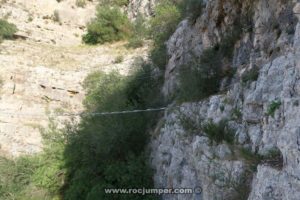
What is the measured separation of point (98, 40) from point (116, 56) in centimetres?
278

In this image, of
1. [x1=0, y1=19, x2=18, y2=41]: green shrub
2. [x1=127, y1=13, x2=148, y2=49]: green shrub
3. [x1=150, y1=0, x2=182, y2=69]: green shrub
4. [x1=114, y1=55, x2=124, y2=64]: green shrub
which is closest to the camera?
[x1=150, y1=0, x2=182, y2=69]: green shrub

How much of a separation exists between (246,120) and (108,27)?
1650 cm

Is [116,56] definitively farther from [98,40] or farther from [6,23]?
[6,23]

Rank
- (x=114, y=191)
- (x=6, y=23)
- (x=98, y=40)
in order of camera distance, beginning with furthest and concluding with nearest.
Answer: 1. (x=98, y=40)
2. (x=6, y=23)
3. (x=114, y=191)

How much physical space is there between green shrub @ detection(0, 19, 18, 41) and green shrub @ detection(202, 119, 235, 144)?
602 inches

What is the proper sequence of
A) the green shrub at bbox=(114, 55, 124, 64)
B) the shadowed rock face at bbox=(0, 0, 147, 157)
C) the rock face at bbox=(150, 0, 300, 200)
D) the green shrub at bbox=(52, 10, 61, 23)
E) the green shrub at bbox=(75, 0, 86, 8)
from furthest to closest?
the green shrub at bbox=(75, 0, 86, 8)
the green shrub at bbox=(52, 10, 61, 23)
the green shrub at bbox=(114, 55, 124, 64)
the shadowed rock face at bbox=(0, 0, 147, 157)
the rock face at bbox=(150, 0, 300, 200)

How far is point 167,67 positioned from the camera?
1285 cm

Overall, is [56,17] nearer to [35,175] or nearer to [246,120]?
[35,175]

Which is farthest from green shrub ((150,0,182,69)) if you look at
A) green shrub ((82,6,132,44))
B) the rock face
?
green shrub ((82,6,132,44))

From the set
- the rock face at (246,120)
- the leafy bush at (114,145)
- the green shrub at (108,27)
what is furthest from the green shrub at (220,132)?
the green shrub at (108,27)

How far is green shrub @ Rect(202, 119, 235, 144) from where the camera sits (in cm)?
648

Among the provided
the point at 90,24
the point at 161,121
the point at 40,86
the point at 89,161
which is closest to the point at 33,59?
the point at 40,86

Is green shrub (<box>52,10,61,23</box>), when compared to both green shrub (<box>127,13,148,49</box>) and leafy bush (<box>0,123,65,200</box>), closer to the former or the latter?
green shrub (<box>127,13,148,49</box>)

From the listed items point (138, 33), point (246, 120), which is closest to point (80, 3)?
point (138, 33)
